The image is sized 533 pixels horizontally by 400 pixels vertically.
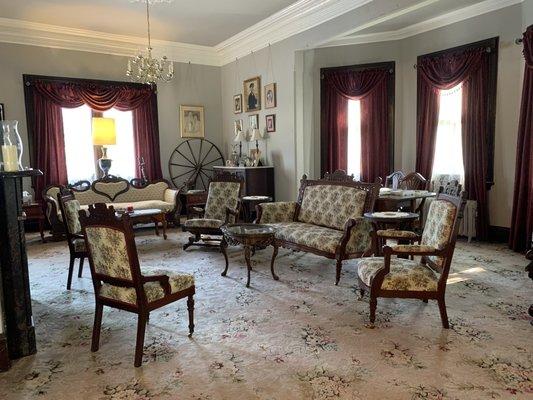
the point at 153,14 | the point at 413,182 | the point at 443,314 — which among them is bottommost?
the point at 443,314

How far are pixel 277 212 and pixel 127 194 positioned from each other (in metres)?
3.43

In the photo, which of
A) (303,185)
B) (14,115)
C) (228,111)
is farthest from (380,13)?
(14,115)

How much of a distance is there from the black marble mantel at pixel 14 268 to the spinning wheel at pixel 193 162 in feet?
18.3

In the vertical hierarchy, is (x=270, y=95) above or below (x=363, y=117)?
above

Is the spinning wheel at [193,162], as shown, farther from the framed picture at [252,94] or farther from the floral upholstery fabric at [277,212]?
the floral upholstery fabric at [277,212]

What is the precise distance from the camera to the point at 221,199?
235 inches

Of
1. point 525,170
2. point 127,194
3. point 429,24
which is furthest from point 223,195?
point 429,24

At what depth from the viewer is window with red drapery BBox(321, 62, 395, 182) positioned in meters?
7.08

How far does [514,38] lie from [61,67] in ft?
23.3

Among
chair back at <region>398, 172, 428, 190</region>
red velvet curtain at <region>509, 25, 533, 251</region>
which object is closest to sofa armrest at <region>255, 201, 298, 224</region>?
chair back at <region>398, 172, 428, 190</region>

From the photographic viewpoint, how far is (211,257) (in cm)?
529

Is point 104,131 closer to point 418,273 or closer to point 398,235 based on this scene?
point 398,235

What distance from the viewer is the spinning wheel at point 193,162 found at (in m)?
8.41

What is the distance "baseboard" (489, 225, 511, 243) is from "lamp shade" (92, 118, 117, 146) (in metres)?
6.16
